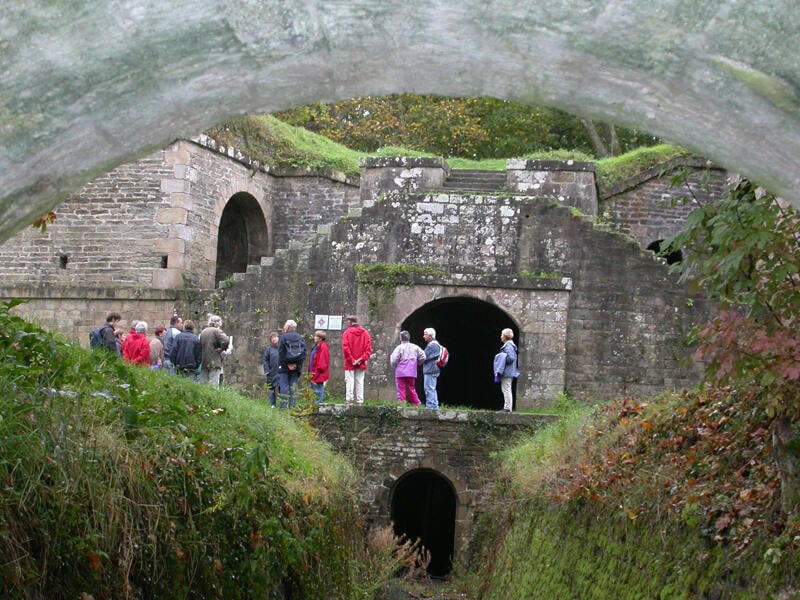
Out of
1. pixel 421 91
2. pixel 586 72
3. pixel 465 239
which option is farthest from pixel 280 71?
pixel 465 239

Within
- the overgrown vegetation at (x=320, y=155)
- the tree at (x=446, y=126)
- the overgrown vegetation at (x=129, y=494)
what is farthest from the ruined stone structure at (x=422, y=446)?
the tree at (x=446, y=126)

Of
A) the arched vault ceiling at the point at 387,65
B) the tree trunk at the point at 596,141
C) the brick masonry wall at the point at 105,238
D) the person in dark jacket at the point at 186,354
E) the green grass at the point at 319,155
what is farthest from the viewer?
the tree trunk at the point at 596,141

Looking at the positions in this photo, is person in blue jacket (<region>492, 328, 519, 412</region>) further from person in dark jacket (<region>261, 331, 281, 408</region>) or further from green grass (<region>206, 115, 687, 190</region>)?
green grass (<region>206, 115, 687, 190</region>)

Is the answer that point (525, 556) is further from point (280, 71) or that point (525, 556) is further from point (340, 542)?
point (280, 71)

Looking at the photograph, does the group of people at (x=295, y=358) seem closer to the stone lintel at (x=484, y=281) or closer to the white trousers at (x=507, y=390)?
the white trousers at (x=507, y=390)

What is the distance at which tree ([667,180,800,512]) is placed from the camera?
23.5 ft

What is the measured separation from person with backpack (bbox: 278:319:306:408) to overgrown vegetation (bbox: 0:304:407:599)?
717 cm

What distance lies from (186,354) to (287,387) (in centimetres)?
246

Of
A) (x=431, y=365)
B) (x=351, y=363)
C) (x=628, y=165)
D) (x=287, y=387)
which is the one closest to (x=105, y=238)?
(x=287, y=387)

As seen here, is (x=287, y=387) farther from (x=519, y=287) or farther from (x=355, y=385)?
(x=519, y=287)

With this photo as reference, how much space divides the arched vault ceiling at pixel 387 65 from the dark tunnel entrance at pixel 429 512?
926 inches

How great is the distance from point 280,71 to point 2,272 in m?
24.4

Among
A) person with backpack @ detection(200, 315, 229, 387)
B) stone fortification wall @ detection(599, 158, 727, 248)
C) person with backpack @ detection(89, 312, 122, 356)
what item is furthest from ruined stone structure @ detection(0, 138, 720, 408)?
person with backpack @ detection(89, 312, 122, 356)

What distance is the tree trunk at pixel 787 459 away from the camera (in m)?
7.62
